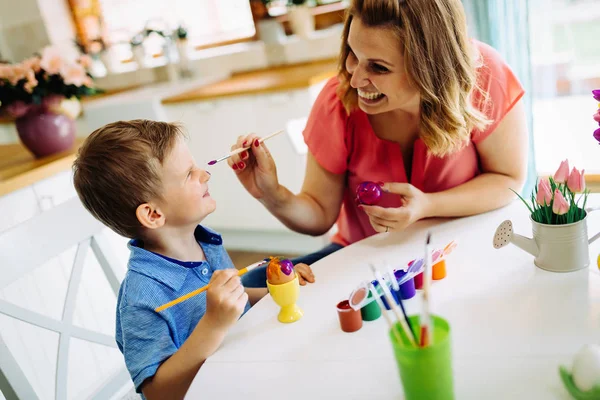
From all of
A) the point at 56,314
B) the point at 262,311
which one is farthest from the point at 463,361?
the point at 56,314

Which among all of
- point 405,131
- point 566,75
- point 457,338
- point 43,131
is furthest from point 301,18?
point 457,338

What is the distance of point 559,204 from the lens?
875 mm

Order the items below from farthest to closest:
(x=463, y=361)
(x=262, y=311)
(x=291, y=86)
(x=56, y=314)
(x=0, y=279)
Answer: (x=291, y=86) < (x=56, y=314) < (x=0, y=279) < (x=262, y=311) < (x=463, y=361)

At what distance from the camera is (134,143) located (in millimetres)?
1030

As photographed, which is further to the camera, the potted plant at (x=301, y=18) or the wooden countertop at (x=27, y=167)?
the potted plant at (x=301, y=18)

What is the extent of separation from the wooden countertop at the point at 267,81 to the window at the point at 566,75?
94cm

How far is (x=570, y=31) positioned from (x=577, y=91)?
252 mm

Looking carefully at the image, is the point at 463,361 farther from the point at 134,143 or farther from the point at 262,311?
the point at 134,143

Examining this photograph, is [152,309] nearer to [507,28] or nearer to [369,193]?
[369,193]

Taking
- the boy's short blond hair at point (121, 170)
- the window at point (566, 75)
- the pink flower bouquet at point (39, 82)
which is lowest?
the window at point (566, 75)

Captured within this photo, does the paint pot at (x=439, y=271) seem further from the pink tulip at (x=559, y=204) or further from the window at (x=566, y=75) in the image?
the window at (x=566, y=75)

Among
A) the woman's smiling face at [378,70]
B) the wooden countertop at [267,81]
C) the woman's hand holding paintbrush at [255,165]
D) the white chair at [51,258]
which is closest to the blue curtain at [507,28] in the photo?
the wooden countertop at [267,81]

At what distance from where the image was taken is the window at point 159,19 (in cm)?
355

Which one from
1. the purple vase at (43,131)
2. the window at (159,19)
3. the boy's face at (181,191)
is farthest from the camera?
the window at (159,19)
